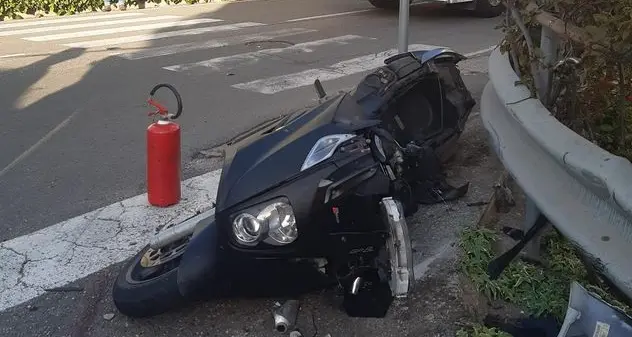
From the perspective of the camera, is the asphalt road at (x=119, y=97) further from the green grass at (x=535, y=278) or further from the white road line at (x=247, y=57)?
the green grass at (x=535, y=278)

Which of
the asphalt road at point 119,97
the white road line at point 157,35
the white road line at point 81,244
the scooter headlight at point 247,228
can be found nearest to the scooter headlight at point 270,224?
the scooter headlight at point 247,228

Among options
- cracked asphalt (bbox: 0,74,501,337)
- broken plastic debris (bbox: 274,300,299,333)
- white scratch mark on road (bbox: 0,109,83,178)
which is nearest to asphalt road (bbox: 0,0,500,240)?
white scratch mark on road (bbox: 0,109,83,178)

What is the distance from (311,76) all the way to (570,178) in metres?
6.25

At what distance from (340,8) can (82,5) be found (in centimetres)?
535

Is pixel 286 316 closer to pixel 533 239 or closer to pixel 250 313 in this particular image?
pixel 250 313

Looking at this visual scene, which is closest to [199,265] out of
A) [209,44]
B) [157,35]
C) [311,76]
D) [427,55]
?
[427,55]

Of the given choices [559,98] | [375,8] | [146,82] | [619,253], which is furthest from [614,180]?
[375,8]

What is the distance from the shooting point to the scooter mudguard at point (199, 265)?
2.94 metres

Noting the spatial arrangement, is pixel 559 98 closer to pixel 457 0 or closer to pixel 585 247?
pixel 585 247

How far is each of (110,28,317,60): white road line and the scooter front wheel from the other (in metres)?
6.80

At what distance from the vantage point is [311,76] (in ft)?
28.2

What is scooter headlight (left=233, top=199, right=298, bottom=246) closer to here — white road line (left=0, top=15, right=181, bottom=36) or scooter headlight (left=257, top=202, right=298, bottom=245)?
scooter headlight (left=257, top=202, right=298, bottom=245)

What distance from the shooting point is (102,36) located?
1153cm

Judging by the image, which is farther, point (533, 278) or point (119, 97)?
point (119, 97)
